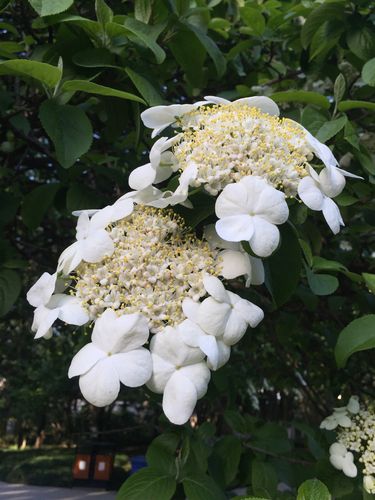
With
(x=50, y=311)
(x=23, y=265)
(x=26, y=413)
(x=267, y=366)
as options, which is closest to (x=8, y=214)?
(x=23, y=265)

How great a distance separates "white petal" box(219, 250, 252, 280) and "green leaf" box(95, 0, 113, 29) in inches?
22.5

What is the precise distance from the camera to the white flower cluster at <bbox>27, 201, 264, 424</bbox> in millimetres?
597

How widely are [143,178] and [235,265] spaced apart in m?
0.18

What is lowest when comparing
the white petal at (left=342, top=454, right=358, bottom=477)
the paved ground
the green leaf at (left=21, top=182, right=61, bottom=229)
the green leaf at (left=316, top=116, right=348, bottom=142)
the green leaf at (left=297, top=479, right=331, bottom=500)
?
the paved ground

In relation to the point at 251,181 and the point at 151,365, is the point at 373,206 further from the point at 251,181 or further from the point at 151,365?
the point at 151,365

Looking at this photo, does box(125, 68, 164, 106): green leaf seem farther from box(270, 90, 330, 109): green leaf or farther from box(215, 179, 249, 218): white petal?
box(215, 179, 249, 218): white petal

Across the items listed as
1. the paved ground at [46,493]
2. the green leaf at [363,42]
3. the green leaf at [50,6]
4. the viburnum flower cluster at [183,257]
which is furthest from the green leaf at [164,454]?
the paved ground at [46,493]

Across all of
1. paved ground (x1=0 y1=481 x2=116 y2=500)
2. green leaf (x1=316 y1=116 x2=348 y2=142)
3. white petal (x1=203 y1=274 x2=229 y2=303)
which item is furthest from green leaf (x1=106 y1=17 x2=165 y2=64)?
paved ground (x1=0 y1=481 x2=116 y2=500)

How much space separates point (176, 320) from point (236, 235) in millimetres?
125

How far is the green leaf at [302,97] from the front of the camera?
3.42 feet

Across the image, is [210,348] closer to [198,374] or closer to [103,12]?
[198,374]

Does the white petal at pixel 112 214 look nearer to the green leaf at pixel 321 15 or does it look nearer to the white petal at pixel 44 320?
the white petal at pixel 44 320

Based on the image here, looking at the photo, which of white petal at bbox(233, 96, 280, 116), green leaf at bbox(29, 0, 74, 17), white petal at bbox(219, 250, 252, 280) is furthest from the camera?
green leaf at bbox(29, 0, 74, 17)

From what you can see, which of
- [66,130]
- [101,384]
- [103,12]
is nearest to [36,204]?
[66,130]
